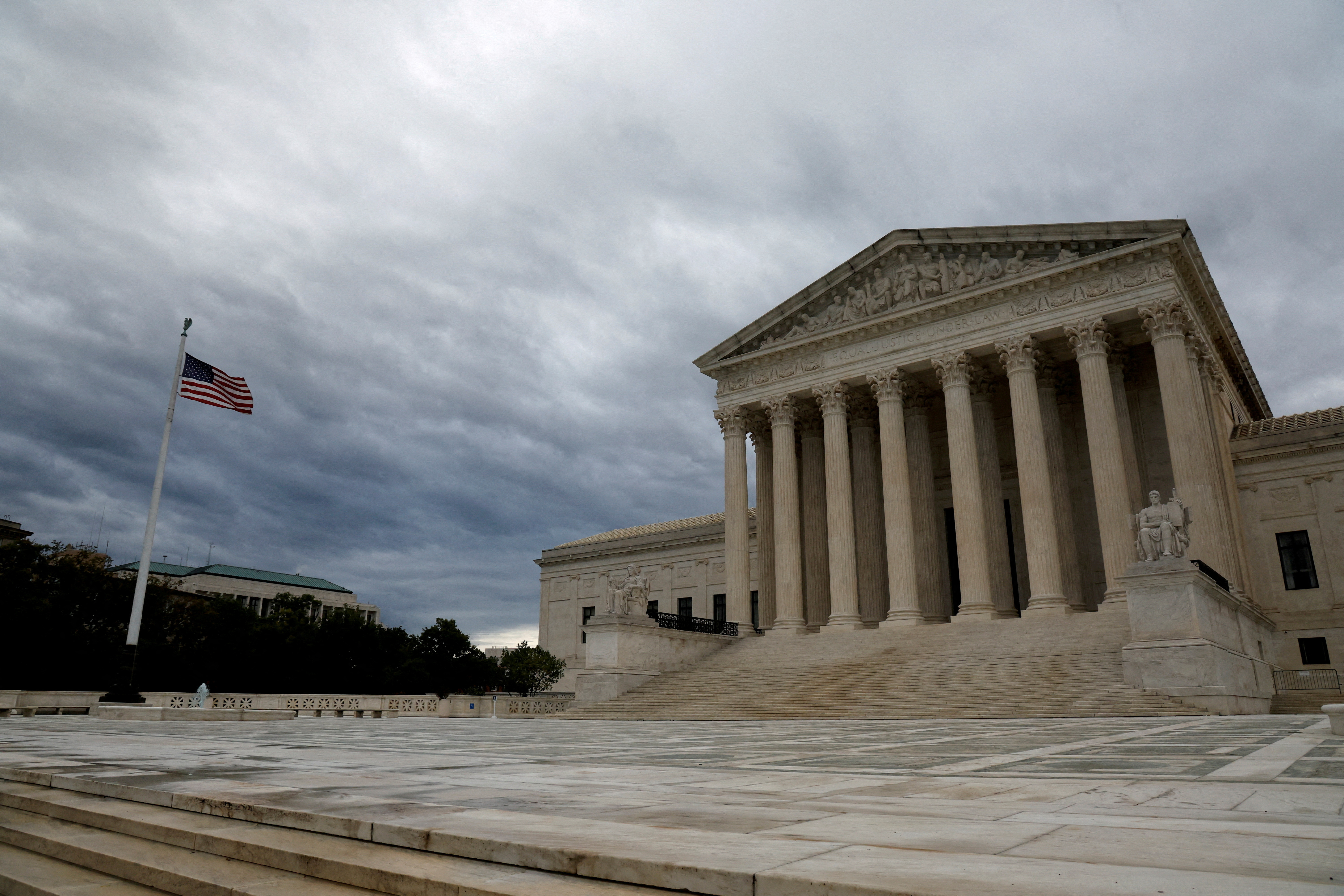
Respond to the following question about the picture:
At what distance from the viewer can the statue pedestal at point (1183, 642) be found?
72.4 feet

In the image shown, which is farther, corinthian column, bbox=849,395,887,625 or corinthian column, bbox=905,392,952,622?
corinthian column, bbox=849,395,887,625

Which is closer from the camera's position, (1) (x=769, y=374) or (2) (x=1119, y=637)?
(2) (x=1119, y=637)

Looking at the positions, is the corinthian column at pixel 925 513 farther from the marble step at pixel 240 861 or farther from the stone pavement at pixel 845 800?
the marble step at pixel 240 861

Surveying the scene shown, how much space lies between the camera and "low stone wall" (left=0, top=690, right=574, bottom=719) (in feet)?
107

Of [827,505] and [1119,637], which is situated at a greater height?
[827,505]

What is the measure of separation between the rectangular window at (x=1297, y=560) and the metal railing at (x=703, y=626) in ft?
79.4

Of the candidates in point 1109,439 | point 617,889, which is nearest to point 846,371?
point 1109,439

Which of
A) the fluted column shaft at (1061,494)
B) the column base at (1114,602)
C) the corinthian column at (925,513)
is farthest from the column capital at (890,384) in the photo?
the column base at (1114,602)

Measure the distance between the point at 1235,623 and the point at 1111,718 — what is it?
33.5ft

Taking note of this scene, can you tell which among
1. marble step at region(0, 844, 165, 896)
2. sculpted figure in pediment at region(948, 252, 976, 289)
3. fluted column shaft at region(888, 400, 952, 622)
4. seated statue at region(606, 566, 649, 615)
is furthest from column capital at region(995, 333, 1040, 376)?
marble step at region(0, 844, 165, 896)

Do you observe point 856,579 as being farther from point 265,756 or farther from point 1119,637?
point 265,756

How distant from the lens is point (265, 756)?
10906mm

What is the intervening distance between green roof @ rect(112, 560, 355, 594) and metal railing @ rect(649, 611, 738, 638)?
274ft

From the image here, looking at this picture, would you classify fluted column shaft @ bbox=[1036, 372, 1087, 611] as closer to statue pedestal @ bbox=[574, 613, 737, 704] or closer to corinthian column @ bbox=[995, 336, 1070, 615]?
corinthian column @ bbox=[995, 336, 1070, 615]
